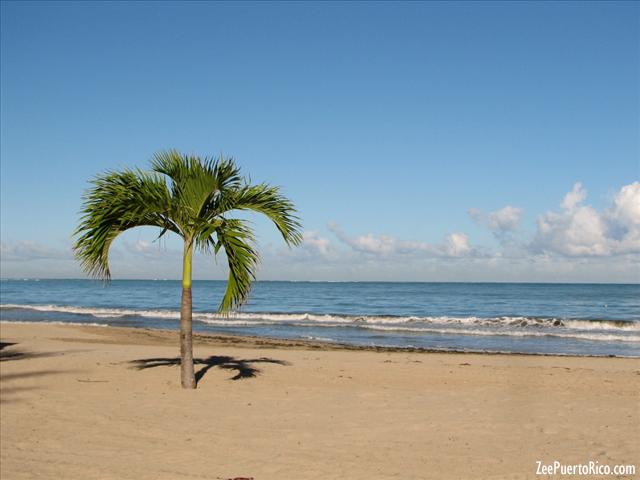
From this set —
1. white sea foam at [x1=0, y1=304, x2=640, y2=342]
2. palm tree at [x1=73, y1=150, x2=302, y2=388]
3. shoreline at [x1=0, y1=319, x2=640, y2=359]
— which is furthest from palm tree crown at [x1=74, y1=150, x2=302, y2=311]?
white sea foam at [x1=0, y1=304, x2=640, y2=342]

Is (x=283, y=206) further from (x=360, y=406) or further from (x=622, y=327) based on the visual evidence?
(x=622, y=327)

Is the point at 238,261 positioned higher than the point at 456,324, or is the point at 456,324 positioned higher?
the point at 238,261

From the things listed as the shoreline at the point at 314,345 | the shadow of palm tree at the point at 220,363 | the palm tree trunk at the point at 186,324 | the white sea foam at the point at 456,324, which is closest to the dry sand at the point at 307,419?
the shadow of palm tree at the point at 220,363

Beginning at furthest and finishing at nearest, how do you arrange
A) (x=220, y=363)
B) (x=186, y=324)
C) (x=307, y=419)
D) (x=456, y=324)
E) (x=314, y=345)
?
(x=456, y=324) < (x=314, y=345) < (x=220, y=363) < (x=186, y=324) < (x=307, y=419)

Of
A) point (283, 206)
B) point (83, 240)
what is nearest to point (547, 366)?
point (283, 206)

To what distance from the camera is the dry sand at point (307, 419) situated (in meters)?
6.97

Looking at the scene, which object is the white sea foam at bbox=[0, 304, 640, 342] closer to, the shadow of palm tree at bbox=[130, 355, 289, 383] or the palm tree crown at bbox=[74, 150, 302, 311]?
the shadow of palm tree at bbox=[130, 355, 289, 383]

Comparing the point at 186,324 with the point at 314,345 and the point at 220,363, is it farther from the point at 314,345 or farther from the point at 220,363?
the point at 314,345

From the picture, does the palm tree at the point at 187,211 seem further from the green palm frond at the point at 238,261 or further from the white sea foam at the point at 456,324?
the white sea foam at the point at 456,324

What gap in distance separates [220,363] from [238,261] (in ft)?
17.1

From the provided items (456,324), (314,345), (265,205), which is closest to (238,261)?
(265,205)

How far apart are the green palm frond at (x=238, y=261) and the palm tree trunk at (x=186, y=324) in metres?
0.85

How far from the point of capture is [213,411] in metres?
9.95

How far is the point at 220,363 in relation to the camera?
50.6 ft
